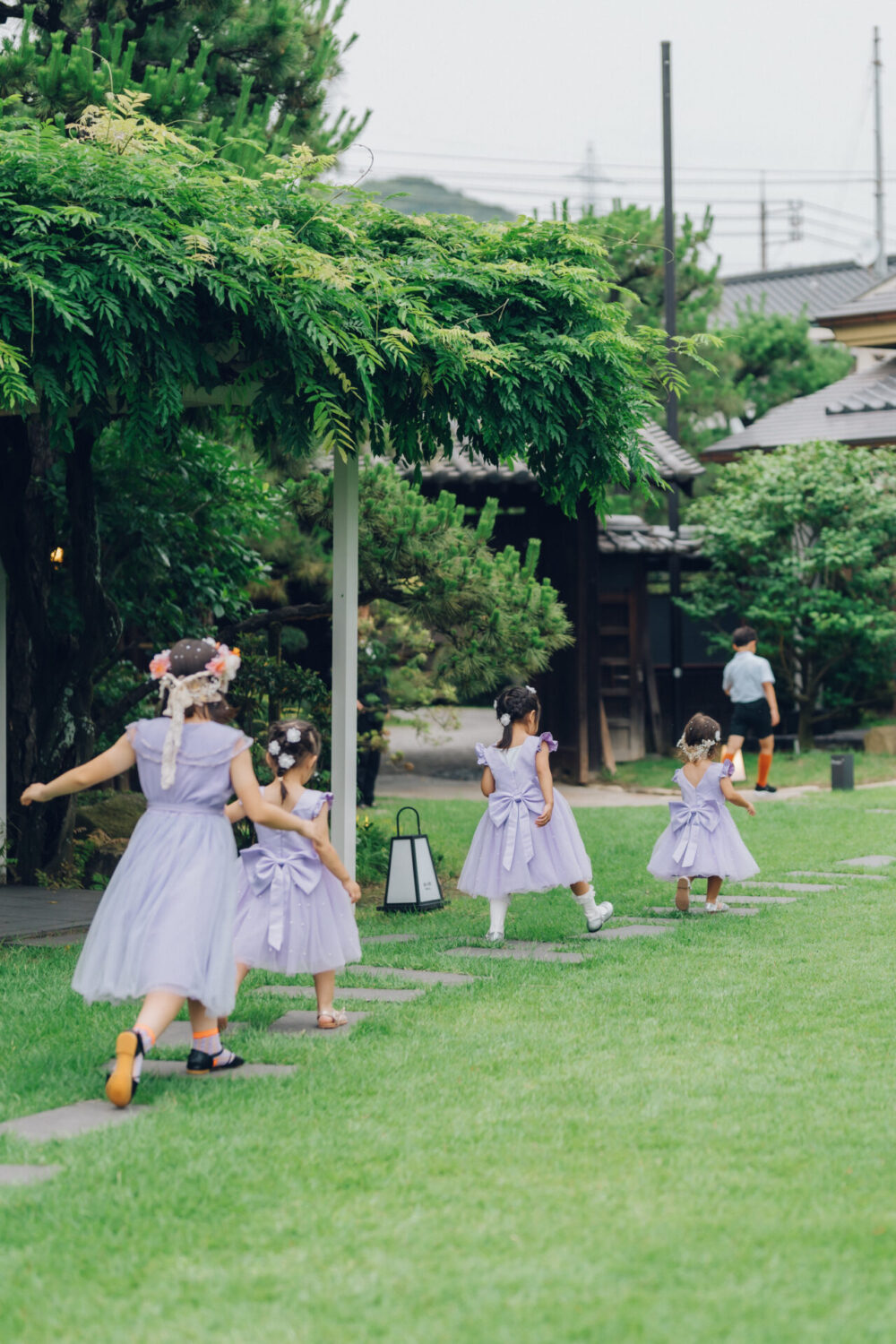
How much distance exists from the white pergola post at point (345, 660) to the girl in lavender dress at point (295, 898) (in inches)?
95.5

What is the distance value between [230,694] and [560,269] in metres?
4.12

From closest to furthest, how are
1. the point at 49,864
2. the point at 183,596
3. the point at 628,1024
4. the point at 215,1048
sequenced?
the point at 215,1048 → the point at 628,1024 → the point at 49,864 → the point at 183,596

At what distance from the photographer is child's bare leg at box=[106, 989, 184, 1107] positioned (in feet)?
14.9

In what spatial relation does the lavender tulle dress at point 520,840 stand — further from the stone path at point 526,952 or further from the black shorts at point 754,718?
the black shorts at point 754,718

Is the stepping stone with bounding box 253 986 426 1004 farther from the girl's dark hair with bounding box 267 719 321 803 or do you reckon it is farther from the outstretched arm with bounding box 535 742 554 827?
the outstretched arm with bounding box 535 742 554 827

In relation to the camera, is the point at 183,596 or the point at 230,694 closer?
the point at 230,694

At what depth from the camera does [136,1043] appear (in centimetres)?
459

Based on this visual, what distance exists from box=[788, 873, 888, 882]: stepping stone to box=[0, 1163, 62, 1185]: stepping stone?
6.48m

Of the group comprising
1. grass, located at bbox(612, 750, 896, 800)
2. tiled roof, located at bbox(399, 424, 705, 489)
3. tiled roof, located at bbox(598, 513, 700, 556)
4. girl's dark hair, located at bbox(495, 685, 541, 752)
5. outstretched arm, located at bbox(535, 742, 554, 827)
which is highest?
tiled roof, located at bbox(399, 424, 705, 489)

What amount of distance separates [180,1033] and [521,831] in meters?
2.40

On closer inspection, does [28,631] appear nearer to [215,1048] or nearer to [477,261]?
→ [477,261]

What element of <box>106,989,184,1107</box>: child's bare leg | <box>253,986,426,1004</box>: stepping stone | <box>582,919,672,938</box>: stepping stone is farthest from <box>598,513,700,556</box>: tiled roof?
<box>106,989,184,1107</box>: child's bare leg

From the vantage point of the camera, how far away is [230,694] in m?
10.5

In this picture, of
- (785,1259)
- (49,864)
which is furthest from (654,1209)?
(49,864)
